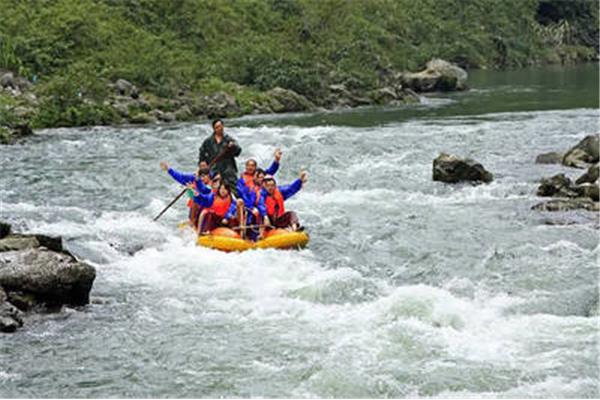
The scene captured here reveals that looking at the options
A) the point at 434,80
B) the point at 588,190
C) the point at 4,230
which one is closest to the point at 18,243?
the point at 4,230

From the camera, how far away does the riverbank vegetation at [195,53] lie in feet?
100

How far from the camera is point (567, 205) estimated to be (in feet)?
48.9

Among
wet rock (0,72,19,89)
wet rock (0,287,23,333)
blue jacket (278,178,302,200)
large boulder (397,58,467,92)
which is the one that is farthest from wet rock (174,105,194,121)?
wet rock (0,287,23,333)

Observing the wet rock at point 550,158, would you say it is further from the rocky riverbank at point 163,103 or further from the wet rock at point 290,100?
the wet rock at point 290,100

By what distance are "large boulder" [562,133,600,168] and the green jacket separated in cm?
844

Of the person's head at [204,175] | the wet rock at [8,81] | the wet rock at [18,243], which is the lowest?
the wet rock at [18,243]

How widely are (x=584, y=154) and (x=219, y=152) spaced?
30.1 ft

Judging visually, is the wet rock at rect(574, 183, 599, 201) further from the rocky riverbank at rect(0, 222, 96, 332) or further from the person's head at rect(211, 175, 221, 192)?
the rocky riverbank at rect(0, 222, 96, 332)

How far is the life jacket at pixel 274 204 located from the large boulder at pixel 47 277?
3.98 meters

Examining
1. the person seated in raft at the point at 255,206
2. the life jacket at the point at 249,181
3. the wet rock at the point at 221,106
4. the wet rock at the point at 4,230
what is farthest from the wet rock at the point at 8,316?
the wet rock at the point at 221,106

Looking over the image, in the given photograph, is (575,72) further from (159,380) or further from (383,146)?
(159,380)

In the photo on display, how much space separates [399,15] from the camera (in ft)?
186

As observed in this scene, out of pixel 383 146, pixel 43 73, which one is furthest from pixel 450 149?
pixel 43 73

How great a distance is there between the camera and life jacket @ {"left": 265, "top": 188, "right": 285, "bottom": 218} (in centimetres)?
1356
